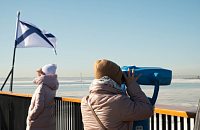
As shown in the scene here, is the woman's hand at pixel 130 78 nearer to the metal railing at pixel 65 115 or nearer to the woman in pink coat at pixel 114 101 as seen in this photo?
the woman in pink coat at pixel 114 101

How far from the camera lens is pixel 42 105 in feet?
12.5

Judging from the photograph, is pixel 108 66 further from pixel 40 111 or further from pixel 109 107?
pixel 40 111

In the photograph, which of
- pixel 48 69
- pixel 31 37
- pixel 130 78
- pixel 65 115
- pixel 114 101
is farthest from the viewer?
pixel 31 37

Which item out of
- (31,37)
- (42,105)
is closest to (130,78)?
(42,105)

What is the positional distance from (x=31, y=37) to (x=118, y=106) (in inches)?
316

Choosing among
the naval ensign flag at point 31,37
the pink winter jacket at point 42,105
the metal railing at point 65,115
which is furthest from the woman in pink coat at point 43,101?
the naval ensign flag at point 31,37

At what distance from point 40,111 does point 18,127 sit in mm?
2219

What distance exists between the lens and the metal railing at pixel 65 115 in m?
2.43

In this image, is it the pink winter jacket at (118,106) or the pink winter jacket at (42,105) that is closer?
the pink winter jacket at (118,106)

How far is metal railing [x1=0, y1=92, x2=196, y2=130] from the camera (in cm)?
243

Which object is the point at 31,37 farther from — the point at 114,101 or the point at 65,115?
the point at 114,101

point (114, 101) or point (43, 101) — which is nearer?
point (114, 101)

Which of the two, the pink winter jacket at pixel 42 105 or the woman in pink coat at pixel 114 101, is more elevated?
the woman in pink coat at pixel 114 101

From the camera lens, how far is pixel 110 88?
2.03m
